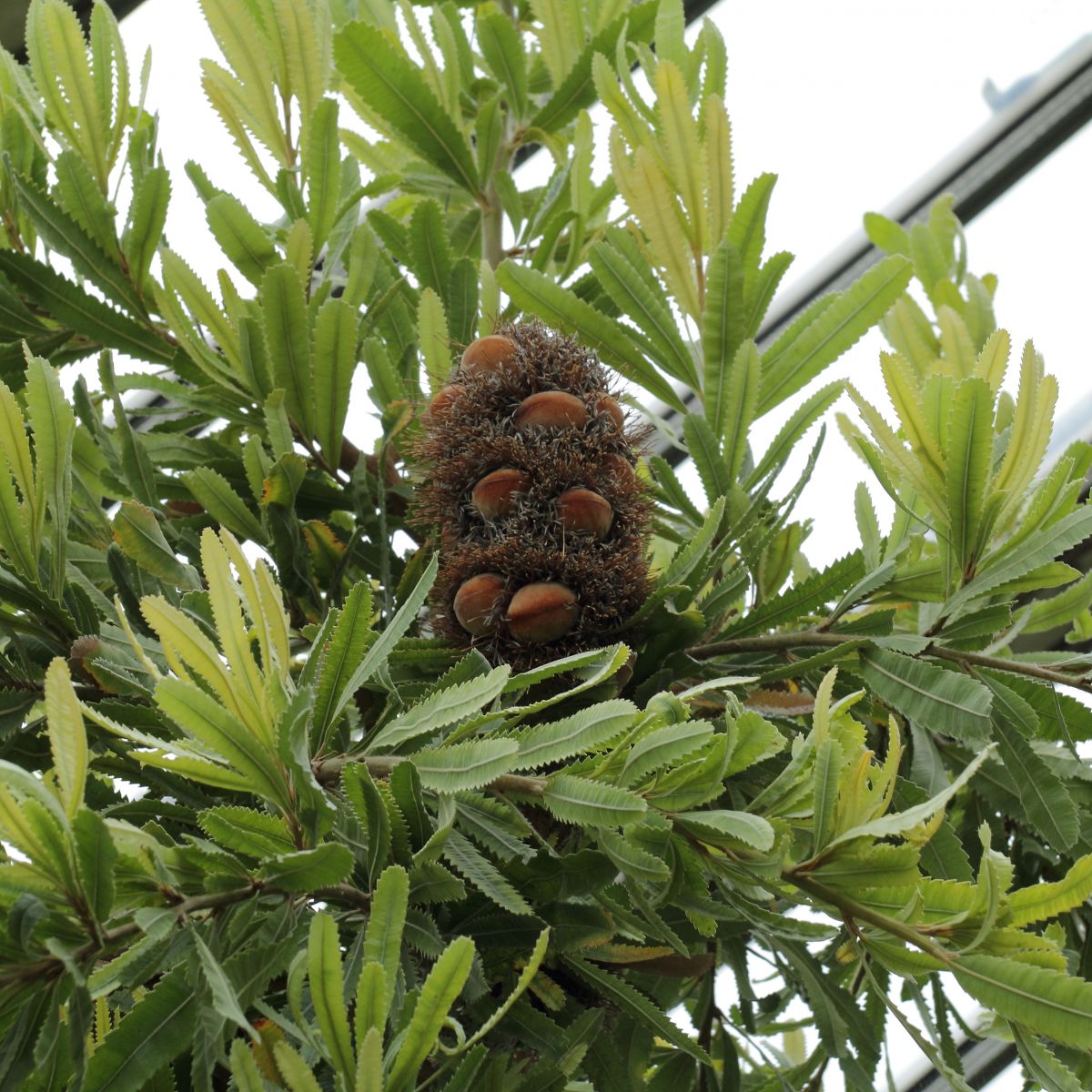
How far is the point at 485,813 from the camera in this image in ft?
1.84

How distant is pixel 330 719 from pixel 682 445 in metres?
0.32

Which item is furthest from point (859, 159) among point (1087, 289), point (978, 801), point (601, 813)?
point (601, 813)

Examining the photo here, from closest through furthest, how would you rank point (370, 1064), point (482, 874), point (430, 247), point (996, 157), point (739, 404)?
point (370, 1064)
point (482, 874)
point (739, 404)
point (430, 247)
point (996, 157)

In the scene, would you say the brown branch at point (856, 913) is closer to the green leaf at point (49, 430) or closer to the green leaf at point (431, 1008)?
the green leaf at point (431, 1008)

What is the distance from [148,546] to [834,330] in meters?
0.42

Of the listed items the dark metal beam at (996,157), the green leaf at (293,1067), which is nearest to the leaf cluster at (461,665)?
the green leaf at (293,1067)

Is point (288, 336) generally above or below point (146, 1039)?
above

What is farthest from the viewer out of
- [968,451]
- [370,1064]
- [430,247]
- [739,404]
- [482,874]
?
[430,247]

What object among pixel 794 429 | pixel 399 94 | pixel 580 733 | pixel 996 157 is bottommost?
pixel 580 733

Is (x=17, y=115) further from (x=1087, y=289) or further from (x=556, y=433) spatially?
(x=1087, y=289)

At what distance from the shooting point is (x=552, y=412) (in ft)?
2.27

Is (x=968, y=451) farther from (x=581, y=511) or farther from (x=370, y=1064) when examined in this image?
(x=370, y=1064)

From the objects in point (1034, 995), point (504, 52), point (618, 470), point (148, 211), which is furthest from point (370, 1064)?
point (504, 52)

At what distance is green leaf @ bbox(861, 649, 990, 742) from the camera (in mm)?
615
